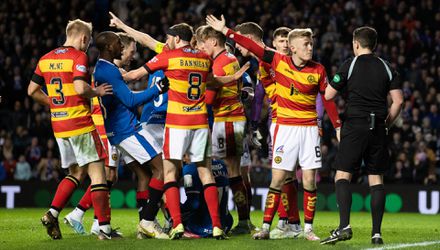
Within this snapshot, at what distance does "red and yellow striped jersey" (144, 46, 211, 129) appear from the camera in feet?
33.0

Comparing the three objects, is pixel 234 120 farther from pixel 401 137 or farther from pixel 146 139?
pixel 401 137

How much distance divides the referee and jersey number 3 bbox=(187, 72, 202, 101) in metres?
1.42

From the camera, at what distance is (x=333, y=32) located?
24.5m

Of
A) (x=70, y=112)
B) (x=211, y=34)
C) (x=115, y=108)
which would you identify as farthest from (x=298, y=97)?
(x=70, y=112)

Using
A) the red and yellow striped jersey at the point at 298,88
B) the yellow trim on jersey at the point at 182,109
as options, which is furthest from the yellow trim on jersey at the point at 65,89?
the red and yellow striped jersey at the point at 298,88

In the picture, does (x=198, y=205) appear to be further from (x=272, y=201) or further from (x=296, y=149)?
(x=296, y=149)

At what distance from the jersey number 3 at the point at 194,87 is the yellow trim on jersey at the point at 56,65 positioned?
4.17 ft

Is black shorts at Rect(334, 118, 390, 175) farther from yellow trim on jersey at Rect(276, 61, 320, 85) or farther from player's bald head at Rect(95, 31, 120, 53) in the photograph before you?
player's bald head at Rect(95, 31, 120, 53)

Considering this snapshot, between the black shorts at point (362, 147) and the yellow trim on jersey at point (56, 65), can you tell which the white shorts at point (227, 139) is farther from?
the yellow trim on jersey at point (56, 65)

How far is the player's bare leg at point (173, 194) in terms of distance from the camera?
9.93 meters

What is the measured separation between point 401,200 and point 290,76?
871 centimetres

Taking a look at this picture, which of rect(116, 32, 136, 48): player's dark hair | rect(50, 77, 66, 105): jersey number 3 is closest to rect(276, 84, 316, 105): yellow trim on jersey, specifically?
rect(116, 32, 136, 48): player's dark hair

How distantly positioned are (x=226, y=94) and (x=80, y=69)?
206cm

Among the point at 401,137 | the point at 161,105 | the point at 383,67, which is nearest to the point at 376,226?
the point at 383,67
